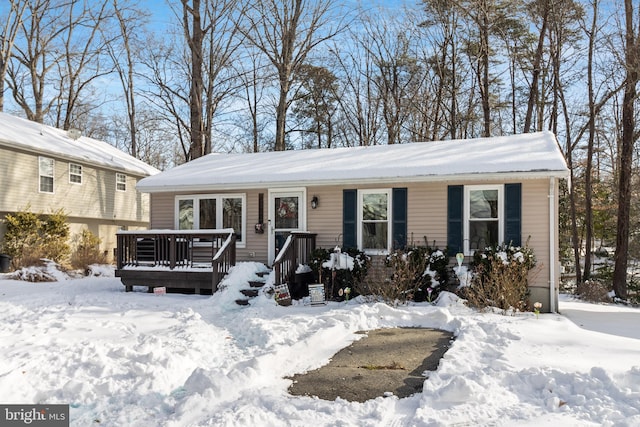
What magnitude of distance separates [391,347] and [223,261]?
18.2 ft

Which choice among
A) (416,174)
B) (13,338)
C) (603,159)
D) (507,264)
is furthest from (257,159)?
(603,159)

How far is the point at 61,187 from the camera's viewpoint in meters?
18.6

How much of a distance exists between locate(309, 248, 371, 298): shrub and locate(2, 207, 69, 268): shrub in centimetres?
888

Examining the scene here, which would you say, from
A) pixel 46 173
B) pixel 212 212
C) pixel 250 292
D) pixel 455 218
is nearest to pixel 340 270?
pixel 250 292

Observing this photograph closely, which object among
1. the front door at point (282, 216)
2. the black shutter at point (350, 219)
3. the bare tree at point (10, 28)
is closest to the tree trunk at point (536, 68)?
the black shutter at point (350, 219)

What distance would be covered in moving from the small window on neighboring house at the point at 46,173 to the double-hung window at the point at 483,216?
50.8 feet

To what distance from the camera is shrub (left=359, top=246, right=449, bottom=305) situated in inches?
371

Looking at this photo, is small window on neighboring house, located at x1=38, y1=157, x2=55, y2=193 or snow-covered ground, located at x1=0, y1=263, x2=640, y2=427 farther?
small window on neighboring house, located at x1=38, y1=157, x2=55, y2=193

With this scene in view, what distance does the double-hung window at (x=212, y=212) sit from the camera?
12.0 metres

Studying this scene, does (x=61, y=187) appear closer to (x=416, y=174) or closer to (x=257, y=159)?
(x=257, y=159)

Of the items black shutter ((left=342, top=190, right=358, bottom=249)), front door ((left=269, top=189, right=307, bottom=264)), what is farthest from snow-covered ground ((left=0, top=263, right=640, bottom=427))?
front door ((left=269, top=189, right=307, bottom=264))

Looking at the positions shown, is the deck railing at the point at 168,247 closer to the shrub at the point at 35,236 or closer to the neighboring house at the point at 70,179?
the shrub at the point at 35,236

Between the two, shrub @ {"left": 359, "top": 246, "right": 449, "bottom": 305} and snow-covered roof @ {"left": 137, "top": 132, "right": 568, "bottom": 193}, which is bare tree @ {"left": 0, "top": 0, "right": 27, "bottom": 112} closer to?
snow-covered roof @ {"left": 137, "top": 132, "right": 568, "bottom": 193}

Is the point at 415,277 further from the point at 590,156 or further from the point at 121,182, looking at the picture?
the point at 121,182
